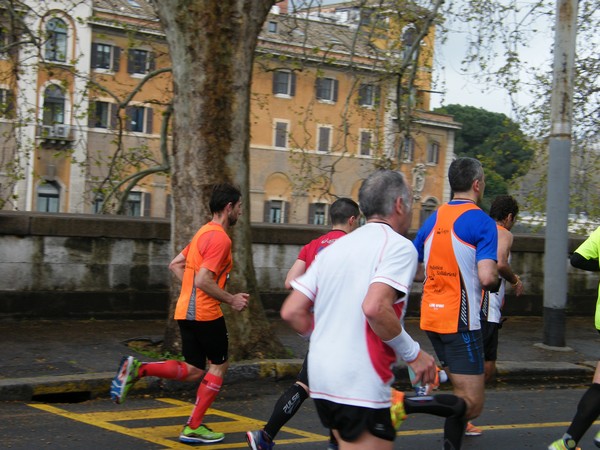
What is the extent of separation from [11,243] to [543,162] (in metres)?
10.5

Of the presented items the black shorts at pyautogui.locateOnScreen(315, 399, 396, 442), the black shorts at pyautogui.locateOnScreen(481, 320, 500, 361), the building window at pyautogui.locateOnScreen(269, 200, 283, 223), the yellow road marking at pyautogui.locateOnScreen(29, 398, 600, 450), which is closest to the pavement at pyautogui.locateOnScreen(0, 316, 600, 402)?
the yellow road marking at pyautogui.locateOnScreen(29, 398, 600, 450)

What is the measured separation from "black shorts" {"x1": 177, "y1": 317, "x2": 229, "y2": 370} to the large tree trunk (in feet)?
7.54

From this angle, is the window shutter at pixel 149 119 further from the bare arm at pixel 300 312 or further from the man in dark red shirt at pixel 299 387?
the bare arm at pixel 300 312

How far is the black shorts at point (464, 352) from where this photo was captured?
533cm

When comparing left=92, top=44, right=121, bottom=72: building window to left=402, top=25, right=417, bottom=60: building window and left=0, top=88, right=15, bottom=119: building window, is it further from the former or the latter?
left=402, top=25, right=417, bottom=60: building window

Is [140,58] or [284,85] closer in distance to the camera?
[140,58]

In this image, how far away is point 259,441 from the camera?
18.4ft

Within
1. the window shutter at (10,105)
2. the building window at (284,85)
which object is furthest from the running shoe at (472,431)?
the building window at (284,85)

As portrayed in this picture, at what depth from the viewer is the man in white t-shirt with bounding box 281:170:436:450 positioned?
11.8 ft

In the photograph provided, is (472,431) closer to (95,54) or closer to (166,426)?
(166,426)

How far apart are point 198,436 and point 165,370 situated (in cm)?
54

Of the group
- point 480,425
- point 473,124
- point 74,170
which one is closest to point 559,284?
point 480,425

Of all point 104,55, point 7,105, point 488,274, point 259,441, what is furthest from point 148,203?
point 488,274

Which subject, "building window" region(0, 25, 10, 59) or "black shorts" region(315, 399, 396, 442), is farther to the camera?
"building window" region(0, 25, 10, 59)
